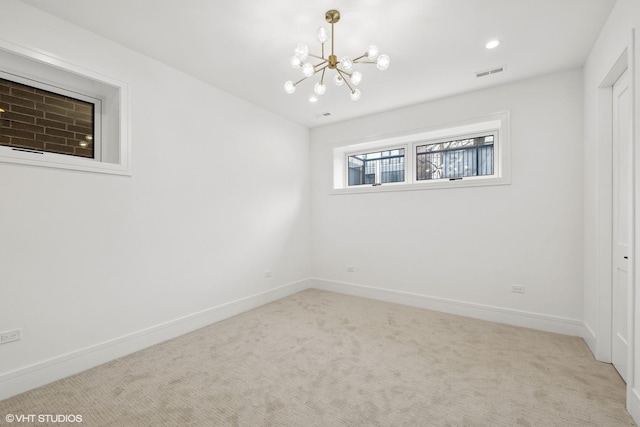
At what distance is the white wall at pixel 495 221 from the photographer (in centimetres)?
297

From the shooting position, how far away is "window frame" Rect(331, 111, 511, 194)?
10.9ft

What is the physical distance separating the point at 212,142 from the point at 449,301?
367cm

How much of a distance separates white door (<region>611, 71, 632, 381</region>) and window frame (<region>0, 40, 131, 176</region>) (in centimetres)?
423

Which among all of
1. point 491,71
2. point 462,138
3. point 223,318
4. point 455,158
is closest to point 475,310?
point 455,158

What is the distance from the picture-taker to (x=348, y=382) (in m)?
2.12

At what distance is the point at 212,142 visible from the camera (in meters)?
3.38

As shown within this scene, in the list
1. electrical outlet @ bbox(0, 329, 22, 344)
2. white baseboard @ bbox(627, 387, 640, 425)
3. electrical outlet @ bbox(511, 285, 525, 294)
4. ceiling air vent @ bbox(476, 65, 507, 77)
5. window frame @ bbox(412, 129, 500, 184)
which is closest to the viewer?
white baseboard @ bbox(627, 387, 640, 425)

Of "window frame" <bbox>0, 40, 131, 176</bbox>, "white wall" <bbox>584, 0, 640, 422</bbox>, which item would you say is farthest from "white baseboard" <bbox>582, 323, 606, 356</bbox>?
"window frame" <bbox>0, 40, 131, 176</bbox>

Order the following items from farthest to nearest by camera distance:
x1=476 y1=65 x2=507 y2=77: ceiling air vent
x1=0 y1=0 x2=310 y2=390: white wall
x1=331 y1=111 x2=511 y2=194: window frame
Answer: x1=331 y1=111 x2=511 y2=194: window frame
x1=476 y1=65 x2=507 y2=77: ceiling air vent
x1=0 y1=0 x2=310 y2=390: white wall

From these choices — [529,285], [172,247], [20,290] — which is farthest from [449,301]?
[20,290]

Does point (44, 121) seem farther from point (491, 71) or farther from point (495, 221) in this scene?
point (495, 221)

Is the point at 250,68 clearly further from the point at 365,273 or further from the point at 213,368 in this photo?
the point at 365,273

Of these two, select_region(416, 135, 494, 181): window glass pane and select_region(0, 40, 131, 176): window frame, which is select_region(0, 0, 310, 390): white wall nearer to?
select_region(0, 40, 131, 176): window frame

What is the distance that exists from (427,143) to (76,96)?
13.5 ft
